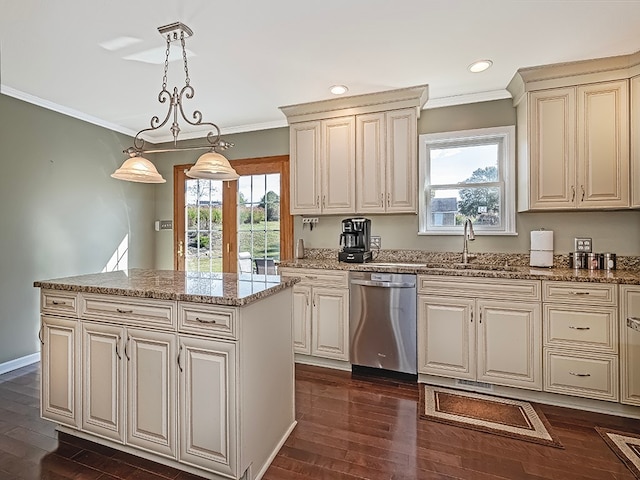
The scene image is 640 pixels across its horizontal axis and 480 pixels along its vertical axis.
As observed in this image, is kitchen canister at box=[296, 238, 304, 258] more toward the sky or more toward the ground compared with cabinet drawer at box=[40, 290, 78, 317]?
more toward the sky

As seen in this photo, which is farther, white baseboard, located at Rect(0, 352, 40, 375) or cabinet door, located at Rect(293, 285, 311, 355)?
cabinet door, located at Rect(293, 285, 311, 355)

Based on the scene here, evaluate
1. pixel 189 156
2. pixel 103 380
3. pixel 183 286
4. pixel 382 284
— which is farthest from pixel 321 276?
pixel 189 156

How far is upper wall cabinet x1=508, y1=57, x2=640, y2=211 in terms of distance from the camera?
8.67 feet

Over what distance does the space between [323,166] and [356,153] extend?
37 cm

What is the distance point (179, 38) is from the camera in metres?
2.31

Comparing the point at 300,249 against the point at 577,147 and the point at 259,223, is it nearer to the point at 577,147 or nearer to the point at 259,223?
the point at 259,223

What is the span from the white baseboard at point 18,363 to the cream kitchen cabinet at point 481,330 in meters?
3.68

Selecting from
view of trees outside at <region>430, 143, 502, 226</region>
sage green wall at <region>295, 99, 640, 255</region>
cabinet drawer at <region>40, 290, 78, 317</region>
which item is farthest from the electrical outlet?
cabinet drawer at <region>40, 290, 78, 317</region>

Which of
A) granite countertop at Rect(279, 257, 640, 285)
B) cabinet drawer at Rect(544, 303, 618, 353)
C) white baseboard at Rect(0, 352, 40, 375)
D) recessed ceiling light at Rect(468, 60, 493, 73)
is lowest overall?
white baseboard at Rect(0, 352, 40, 375)

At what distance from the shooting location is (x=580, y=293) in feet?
8.05

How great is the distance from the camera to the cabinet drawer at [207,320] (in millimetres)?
1636

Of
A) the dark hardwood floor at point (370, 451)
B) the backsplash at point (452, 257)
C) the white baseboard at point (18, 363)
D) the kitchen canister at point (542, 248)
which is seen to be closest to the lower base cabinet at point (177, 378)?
the dark hardwood floor at point (370, 451)

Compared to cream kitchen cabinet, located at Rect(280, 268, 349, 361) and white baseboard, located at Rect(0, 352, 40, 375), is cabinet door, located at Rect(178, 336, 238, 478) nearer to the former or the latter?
cream kitchen cabinet, located at Rect(280, 268, 349, 361)

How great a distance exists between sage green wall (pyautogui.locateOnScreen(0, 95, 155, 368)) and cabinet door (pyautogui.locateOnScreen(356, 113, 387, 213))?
2987 millimetres
